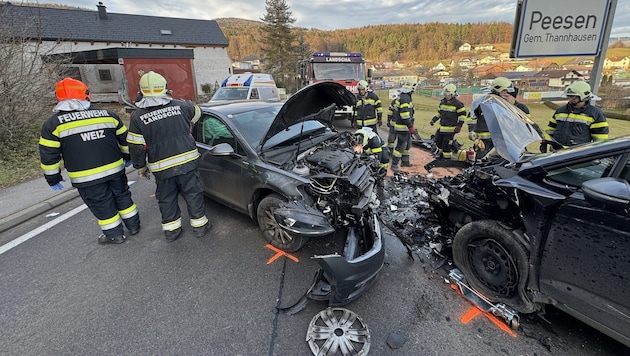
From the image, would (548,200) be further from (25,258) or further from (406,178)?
(25,258)

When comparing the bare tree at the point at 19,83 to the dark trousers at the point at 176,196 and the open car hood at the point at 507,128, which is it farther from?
the open car hood at the point at 507,128

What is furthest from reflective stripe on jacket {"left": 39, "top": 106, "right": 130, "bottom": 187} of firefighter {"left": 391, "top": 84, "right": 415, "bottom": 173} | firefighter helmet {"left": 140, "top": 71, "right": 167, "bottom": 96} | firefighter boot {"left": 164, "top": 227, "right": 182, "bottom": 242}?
firefighter {"left": 391, "top": 84, "right": 415, "bottom": 173}

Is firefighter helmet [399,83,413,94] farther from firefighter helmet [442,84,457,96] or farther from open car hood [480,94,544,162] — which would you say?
open car hood [480,94,544,162]

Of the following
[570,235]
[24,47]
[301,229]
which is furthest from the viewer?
[24,47]

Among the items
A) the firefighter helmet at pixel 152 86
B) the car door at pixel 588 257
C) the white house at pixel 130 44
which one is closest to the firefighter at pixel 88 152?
the firefighter helmet at pixel 152 86

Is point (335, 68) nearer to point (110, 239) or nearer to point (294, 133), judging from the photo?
point (294, 133)

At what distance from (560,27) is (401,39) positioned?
95.5 m

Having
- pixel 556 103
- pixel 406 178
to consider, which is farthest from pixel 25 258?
pixel 556 103

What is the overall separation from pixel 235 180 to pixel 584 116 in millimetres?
4649

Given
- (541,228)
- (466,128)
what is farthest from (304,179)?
(466,128)

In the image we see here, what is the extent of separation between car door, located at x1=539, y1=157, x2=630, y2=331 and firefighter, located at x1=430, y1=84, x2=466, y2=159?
13.6ft

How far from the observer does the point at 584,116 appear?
13.0ft

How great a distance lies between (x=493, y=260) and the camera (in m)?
2.57

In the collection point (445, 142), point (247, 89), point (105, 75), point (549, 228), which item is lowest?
point (445, 142)
